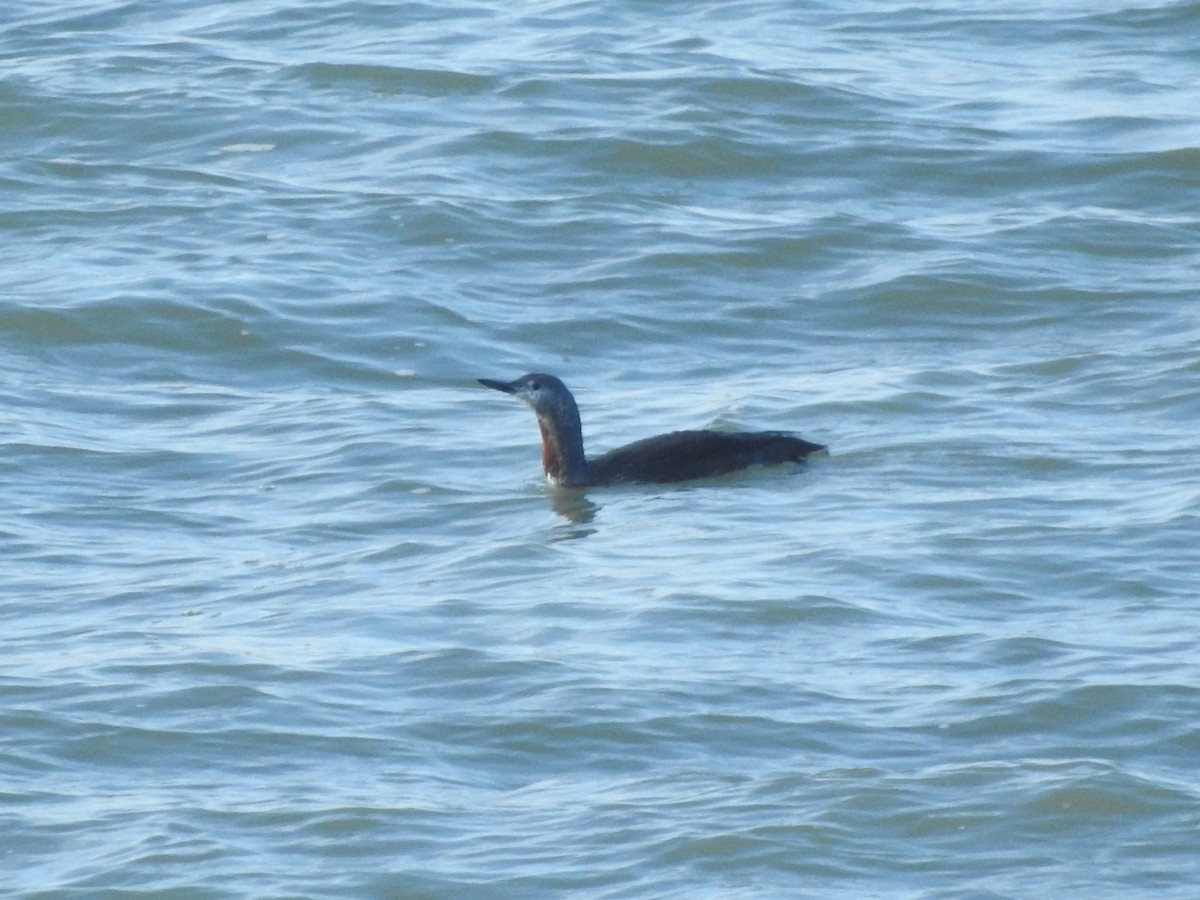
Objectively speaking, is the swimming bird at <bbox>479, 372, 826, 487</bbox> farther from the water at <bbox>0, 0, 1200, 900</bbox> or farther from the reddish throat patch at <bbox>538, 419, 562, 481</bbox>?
the water at <bbox>0, 0, 1200, 900</bbox>

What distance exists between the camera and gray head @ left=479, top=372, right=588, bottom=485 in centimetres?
1120

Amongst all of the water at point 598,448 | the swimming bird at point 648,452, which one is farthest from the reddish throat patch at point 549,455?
the water at point 598,448

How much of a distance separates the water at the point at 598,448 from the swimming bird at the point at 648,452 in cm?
11

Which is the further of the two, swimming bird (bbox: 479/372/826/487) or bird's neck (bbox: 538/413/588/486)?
bird's neck (bbox: 538/413/588/486)

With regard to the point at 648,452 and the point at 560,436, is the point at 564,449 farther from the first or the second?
the point at 648,452

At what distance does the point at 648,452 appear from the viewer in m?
11.1

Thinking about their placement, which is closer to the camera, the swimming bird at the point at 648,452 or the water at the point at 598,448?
the water at the point at 598,448

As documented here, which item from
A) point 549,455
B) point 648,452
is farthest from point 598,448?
point 648,452

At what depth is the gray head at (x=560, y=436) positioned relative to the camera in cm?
1120

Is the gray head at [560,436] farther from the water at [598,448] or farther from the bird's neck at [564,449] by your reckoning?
the water at [598,448]

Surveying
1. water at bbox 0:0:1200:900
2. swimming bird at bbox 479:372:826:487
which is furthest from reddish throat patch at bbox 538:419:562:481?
water at bbox 0:0:1200:900

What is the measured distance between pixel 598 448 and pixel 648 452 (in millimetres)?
1022

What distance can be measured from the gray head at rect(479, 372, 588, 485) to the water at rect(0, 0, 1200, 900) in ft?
0.61

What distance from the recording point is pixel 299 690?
8164mm
